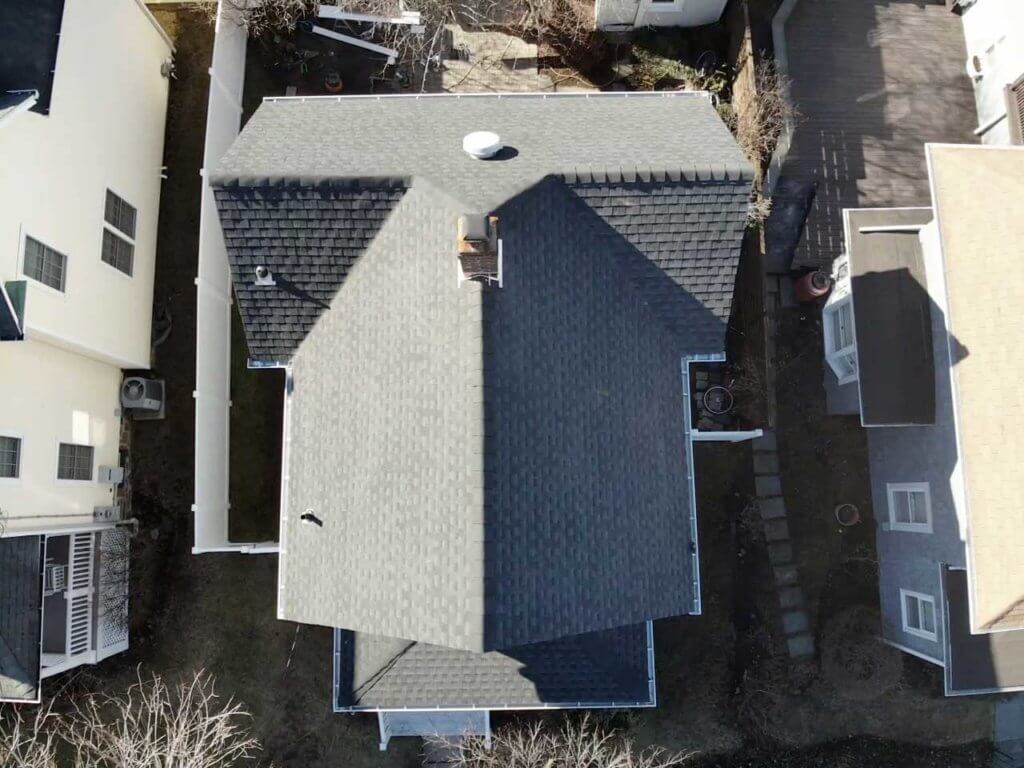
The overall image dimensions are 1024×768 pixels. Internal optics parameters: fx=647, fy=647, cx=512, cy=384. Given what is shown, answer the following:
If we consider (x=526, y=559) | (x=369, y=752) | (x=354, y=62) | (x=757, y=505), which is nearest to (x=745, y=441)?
(x=757, y=505)

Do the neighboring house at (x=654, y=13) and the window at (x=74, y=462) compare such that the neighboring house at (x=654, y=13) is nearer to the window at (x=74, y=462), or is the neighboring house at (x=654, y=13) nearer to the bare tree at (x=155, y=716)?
the window at (x=74, y=462)

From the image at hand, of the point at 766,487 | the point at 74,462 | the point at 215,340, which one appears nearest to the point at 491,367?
the point at 215,340

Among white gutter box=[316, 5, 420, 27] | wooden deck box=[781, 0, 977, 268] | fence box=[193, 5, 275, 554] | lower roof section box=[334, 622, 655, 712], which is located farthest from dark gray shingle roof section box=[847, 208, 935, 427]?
fence box=[193, 5, 275, 554]

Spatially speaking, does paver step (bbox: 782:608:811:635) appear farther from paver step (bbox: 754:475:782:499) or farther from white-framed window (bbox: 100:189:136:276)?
white-framed window (bbox: 100:189:136:276)

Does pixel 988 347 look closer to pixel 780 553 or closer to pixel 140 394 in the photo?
pixel 780 553

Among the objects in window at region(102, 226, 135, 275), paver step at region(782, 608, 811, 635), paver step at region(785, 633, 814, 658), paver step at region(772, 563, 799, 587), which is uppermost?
window at region(102, 226, 135, 275)

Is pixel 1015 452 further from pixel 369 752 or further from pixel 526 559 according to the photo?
pixel 369 752

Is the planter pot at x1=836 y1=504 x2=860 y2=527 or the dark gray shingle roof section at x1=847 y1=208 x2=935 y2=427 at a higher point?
the dark gray shingle roof section at x1=847 y1=208 x2=935 y2=427
